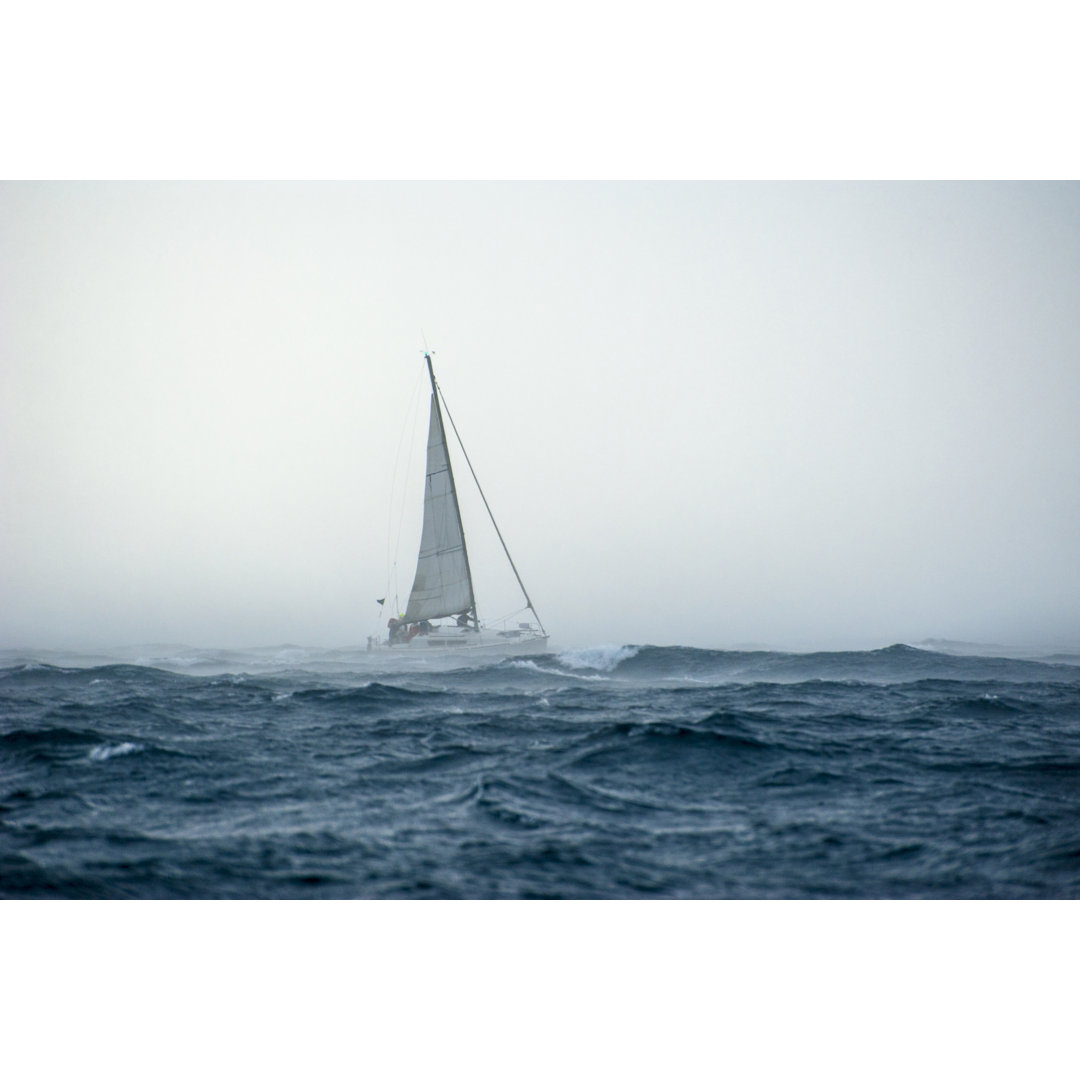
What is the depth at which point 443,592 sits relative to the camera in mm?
21422

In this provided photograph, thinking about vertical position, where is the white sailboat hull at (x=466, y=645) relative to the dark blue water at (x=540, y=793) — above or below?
above

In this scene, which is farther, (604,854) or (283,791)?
(283,791)

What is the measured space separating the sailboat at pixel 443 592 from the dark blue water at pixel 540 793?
6531 millimetres

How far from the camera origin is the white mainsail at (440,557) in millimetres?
20656

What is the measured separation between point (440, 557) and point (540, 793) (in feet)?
46.2

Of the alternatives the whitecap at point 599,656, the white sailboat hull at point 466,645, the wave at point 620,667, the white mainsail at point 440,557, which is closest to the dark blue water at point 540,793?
the wave at point 620,667

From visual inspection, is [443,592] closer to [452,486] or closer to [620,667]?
[452,486]

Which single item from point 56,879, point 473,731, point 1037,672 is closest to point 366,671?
point 473,731

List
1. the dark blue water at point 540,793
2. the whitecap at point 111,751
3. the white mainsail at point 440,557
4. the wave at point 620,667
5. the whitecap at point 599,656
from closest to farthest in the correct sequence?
the dark blue water at point 540,793 → the whitecap at point 111,751 → the wave at point 620,667 → the whitecap at point 599,656 → the white mainsail at point 440,557

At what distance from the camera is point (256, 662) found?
62.0 feet

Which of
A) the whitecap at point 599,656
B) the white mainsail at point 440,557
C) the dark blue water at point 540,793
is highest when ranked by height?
the white mainsail at point 440,557

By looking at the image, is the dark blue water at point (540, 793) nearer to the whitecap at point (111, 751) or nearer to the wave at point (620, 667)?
the whitecap at point (111, 751)
